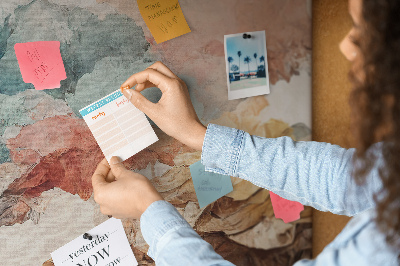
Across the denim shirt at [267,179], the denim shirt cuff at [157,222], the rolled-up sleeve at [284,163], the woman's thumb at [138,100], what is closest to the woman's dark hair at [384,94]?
the denim shirt at [267,179]

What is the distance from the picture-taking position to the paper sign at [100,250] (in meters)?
0.78

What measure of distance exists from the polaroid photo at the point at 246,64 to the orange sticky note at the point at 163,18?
0.14m

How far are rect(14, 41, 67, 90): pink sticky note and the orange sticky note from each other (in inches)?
8.7

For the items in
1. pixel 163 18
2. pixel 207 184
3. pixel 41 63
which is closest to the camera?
pixel 41 63

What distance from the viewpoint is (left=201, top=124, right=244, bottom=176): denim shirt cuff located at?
74 cm

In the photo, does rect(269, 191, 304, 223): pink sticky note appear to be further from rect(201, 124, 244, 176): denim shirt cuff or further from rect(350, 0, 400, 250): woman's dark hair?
rect(350, 0, 400, 250): woman's dark hair

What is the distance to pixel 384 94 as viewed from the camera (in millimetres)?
455

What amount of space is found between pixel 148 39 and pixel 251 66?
31 cm

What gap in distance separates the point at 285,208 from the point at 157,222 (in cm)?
58

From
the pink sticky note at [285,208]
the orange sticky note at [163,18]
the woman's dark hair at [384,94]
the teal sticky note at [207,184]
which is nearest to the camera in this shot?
the woman's dark hair at [384,94]

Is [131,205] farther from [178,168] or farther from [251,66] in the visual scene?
[251,66]

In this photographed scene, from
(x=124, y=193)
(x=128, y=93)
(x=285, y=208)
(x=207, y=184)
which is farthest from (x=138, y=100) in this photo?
(x=285, y=208)

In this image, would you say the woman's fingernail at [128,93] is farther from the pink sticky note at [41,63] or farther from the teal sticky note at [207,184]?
the teal sticky note at [207,184]

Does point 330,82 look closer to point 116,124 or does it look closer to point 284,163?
point 284,163
